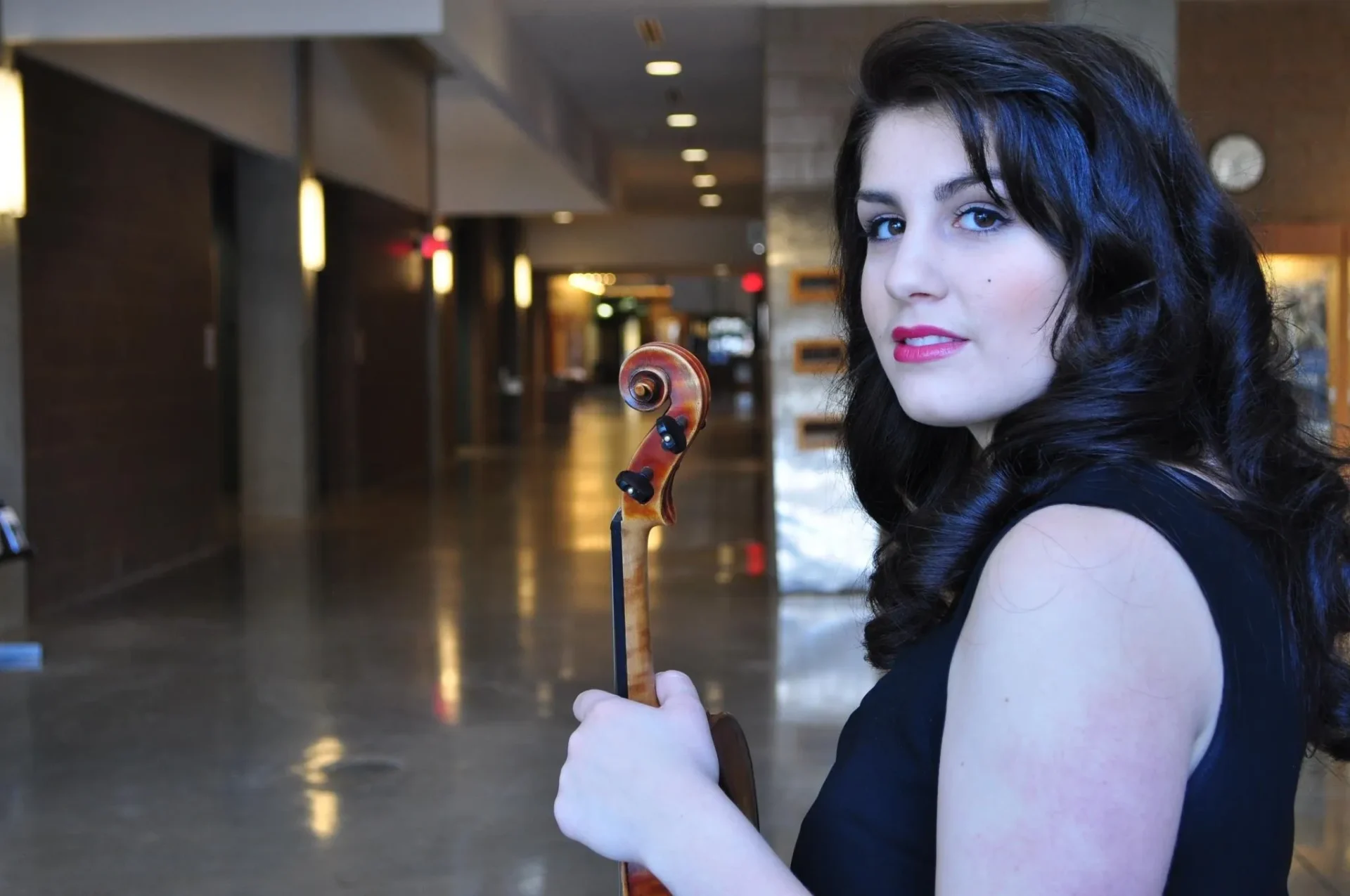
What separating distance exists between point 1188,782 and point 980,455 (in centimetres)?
25

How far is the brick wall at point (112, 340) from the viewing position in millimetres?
6074

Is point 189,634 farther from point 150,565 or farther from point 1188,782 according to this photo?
point 1188,782

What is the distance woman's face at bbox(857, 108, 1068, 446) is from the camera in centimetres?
87

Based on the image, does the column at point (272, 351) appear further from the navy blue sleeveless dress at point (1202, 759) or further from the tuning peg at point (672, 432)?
the navy blue sleeveless dress at point (1202, 759)

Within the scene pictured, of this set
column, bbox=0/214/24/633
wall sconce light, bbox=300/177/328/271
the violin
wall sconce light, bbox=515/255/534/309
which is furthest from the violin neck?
wall sconce light, bbox=515/255/534/309

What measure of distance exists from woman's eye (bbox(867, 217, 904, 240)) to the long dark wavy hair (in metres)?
0.08

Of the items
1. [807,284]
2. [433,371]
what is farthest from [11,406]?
[433,371]

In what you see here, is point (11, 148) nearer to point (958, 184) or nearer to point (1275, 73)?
point (958, 184)

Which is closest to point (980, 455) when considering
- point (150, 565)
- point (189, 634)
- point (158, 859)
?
point (158, 859)

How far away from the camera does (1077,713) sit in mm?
704

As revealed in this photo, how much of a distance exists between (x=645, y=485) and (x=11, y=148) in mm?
5086

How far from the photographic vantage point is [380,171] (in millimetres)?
10133

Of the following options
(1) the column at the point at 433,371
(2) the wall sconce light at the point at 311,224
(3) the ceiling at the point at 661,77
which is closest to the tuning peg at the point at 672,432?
(3) the ceiling at the point at 661,77

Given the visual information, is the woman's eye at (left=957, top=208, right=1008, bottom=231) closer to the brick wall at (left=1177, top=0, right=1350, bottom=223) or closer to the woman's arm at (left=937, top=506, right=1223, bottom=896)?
the woman's arm at (left=937, top=506, right=1223, bottom=896)
